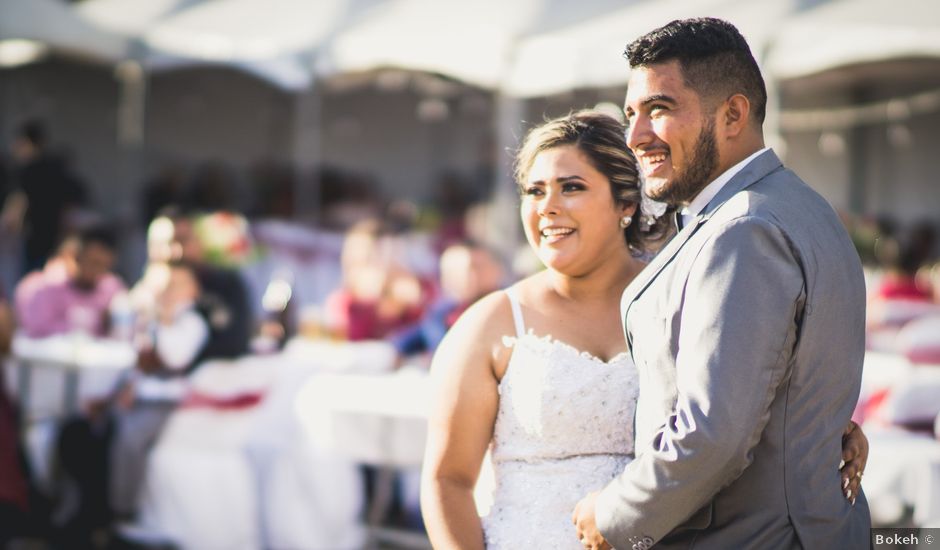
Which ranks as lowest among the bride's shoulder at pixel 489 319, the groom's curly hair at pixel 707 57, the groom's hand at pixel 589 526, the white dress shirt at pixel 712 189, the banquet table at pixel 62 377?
the banquet table at pixel 62 377

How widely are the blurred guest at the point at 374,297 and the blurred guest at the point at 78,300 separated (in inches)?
64.9

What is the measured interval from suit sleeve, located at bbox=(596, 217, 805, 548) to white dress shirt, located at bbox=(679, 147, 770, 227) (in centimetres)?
20

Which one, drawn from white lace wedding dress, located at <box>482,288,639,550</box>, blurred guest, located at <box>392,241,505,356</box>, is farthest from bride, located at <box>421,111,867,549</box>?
blurred guest, located at <box>392,241,505,356</box>

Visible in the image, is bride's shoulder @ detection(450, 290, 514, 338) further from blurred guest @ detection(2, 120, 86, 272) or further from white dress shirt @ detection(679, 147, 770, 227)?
blurred guest @ detection(2, 120, 86, 272)

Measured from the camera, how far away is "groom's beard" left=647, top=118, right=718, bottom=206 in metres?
2.01

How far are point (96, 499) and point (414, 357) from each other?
81.4 inches

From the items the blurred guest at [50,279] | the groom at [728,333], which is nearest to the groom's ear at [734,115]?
the groom at [728,333]

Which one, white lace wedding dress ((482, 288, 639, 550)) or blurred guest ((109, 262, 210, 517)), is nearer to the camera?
white lace wedding dress ((482, 288, 639, 550))

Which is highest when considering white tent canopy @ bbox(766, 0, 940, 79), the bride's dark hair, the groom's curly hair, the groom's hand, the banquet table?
white tent canopy @ bbox(766, 0, 940, 79)

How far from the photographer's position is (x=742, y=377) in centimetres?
178

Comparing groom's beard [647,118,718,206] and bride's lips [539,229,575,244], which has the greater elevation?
groom's beard [647,118,718,206]

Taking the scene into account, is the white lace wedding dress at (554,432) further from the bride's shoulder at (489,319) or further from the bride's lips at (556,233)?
the bride's lips at (556,233)

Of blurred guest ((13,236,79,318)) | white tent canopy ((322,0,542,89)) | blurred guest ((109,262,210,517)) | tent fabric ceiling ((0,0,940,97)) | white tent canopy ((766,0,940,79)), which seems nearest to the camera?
blurred guest ((109,262,210,517))

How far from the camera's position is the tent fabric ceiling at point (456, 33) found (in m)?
6.94
